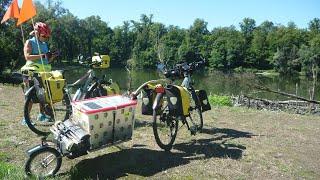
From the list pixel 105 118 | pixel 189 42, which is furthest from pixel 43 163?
pixel 189 42

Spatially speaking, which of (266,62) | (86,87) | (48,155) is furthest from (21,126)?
(266,62)

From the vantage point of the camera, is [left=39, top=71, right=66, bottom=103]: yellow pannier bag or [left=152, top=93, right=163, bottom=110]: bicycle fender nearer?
[left=152, top=93, right=163, bottom=110]: bicycle fender

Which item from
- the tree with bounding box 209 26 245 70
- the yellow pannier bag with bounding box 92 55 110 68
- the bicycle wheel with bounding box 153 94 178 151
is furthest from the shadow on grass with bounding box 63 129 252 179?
the tree with bounding box 209 26 245 70

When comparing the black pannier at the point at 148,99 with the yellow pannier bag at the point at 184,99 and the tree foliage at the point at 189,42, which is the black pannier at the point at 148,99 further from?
the tree foliage at the point at 189,42

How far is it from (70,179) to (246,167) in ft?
8.64

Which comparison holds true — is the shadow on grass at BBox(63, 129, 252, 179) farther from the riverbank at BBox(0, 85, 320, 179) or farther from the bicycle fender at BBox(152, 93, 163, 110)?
the bicycle fender at BBox(152, 93, 163, 110)

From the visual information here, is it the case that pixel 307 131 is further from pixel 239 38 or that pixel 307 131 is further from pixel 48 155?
pixel 239 38

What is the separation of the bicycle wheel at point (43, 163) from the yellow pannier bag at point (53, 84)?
190 centimetres

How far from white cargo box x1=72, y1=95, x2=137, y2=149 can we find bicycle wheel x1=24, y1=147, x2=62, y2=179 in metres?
0.55

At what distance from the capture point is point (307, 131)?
9750mm

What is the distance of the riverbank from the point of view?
6.13 meters

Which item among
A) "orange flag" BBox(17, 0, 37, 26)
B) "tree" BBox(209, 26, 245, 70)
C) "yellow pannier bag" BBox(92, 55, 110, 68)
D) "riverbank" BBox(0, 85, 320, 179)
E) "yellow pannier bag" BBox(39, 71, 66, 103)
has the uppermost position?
"tree" BBox(209, 26, 245, 70)

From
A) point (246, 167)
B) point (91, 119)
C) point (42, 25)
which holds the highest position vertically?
point (42, 25)

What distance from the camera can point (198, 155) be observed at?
7.00 metres
